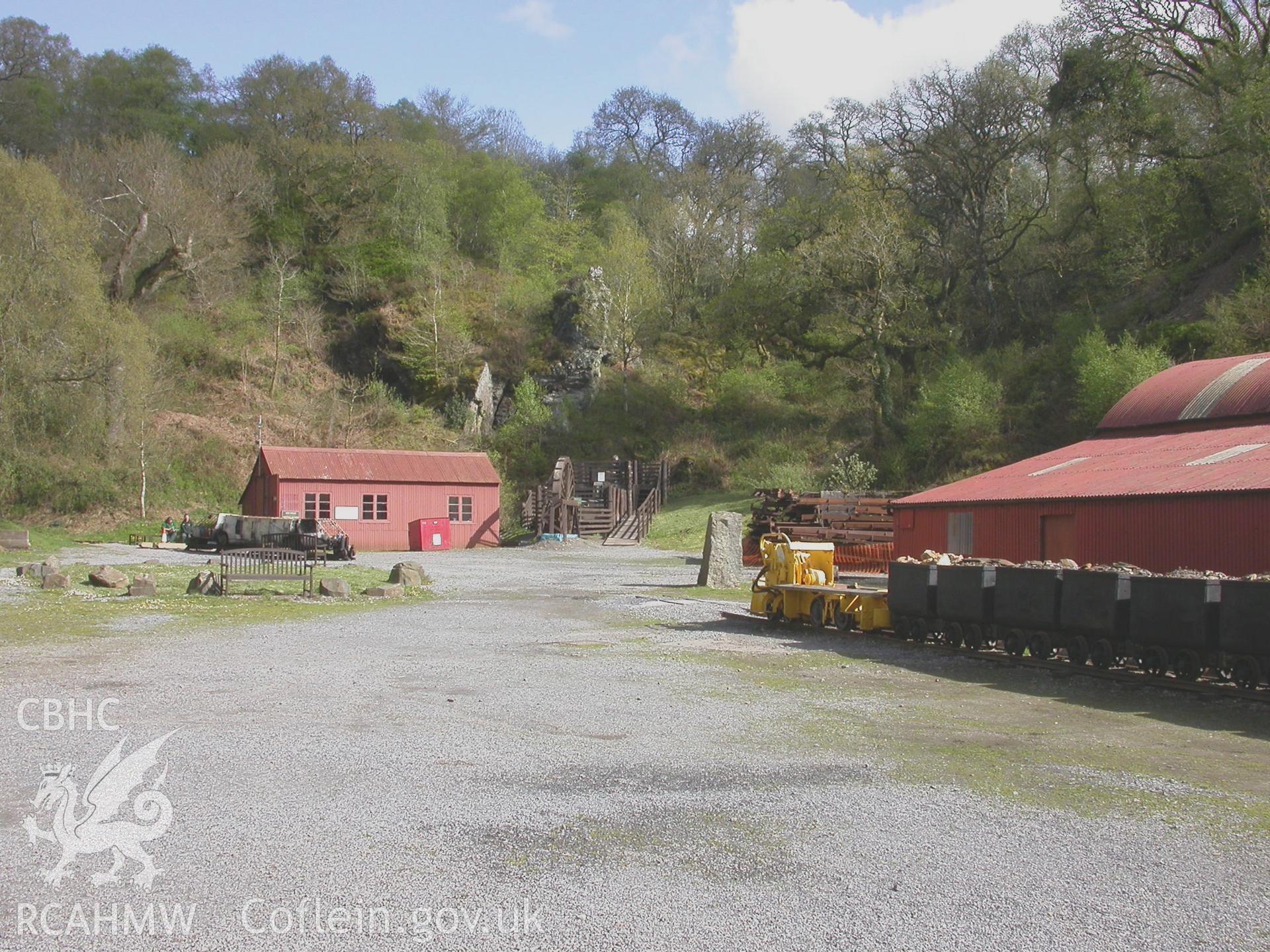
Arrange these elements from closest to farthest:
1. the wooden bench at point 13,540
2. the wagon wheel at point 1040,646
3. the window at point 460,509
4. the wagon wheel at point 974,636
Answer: the wagon wheel at point 1040,646 → the wagon wheel at point 974,636 → the wooden bench at point 13,540 → the window at point 460,509

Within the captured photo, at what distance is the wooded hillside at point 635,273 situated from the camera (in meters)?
42.1

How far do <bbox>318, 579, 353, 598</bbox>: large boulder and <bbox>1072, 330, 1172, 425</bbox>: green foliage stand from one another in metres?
28.6

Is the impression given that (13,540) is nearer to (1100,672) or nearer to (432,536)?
(432,536)

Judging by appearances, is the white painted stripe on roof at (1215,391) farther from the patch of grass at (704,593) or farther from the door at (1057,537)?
the patch of grass at (704,593)

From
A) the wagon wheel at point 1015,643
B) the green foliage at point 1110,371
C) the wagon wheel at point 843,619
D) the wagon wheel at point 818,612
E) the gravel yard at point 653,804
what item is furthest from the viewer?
the green foliage at point 1110,371

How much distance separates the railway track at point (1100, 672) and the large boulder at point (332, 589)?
33.5 ft

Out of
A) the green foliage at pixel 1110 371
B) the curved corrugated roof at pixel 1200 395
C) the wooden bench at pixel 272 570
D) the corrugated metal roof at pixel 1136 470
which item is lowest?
the wooden bench at pixel 272 570

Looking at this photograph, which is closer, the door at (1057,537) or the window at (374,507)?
the door at (1057,537)

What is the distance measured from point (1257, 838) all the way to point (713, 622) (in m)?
12.3

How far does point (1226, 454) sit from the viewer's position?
21031mm

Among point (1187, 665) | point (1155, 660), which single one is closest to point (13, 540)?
point (1155, 660)

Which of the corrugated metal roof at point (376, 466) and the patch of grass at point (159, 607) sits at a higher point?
the corrugated metal roof at point (376, 466)

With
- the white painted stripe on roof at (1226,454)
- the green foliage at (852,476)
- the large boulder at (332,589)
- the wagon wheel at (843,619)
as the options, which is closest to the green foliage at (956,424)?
the green foliage at (852,476)

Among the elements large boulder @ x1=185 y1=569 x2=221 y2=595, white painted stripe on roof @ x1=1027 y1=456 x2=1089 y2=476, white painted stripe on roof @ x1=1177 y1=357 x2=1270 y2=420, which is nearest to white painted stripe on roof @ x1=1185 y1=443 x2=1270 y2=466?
white painted stripe on roof @ x1=1177 y1=357 x2=1270 y2=420
